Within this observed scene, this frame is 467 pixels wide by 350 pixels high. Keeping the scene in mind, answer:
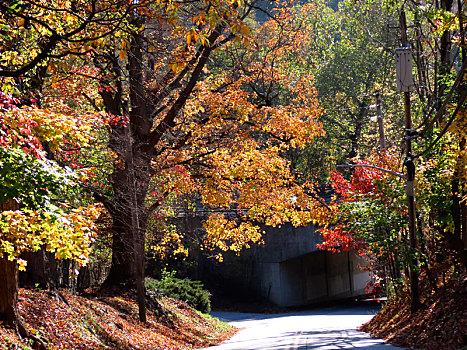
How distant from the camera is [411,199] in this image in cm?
1473

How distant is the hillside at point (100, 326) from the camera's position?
37.9 feet

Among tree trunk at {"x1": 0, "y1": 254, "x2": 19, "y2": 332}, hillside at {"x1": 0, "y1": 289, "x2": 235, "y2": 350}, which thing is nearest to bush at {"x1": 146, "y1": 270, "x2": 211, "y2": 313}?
hillside at {"x1": 0, "y1": 289, "x2": 235, "y2": 350}

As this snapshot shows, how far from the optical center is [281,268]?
35.4 m

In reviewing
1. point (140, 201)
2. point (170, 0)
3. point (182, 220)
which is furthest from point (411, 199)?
point (182, 220)

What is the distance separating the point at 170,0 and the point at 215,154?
39.3 ft

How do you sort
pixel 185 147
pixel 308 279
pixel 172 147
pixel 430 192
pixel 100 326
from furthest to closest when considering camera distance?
pixel 308 279 → pixel 185 147 → pixel 172 147 → pixel 430 192 → pixel 100 326

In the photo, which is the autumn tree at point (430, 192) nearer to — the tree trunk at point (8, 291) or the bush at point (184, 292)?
the tree trunk at point (8, 291)

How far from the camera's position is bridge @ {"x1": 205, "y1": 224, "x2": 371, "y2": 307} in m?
35.0

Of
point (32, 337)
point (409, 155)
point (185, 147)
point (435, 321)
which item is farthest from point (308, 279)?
point (32, 337)

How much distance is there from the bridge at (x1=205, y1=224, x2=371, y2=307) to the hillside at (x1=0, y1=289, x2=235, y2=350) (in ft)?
47.8

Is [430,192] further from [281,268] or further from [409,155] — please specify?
[281,268]

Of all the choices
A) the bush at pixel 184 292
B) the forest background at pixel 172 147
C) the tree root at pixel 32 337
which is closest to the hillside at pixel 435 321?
the forest background at pixel 172 147

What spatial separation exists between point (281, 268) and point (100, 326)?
2255 cm

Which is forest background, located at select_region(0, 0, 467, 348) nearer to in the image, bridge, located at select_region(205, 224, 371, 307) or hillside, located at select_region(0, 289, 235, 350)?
hillside, located at select_region(0, 289, 235, 350)
